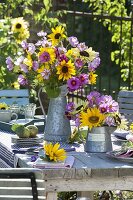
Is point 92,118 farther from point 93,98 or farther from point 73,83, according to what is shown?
point 73,83

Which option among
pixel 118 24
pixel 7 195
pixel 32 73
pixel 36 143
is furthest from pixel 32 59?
pixel 118 24

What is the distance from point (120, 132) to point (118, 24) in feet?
12.4

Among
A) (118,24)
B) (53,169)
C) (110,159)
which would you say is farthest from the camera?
(118,24)

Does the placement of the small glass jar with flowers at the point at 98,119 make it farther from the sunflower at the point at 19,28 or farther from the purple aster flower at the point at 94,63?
the sunflower at the point at 19,28

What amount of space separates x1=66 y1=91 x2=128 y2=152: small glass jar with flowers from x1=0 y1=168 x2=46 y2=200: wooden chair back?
949 mm

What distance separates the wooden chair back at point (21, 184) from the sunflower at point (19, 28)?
14.0 ft

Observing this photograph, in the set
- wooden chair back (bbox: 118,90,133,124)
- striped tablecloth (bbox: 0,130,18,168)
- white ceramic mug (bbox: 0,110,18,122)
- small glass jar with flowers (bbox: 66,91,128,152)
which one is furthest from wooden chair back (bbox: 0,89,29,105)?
small glass jar with flowers (bbox: 66,91,128,152)

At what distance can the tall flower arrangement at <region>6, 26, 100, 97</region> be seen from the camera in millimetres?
4488

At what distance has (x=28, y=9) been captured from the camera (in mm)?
8953

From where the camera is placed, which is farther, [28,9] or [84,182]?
[28,9]

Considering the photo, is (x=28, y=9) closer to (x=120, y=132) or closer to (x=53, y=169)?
(x=120, y=132)

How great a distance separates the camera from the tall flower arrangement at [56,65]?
14.7 feet

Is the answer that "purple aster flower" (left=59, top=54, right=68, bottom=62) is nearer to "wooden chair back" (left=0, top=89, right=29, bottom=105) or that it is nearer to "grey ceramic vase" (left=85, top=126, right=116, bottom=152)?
"grey ceramic vase" (left=85, top=126, right=116, bottom=152)

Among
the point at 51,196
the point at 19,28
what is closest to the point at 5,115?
the point at 51,196
